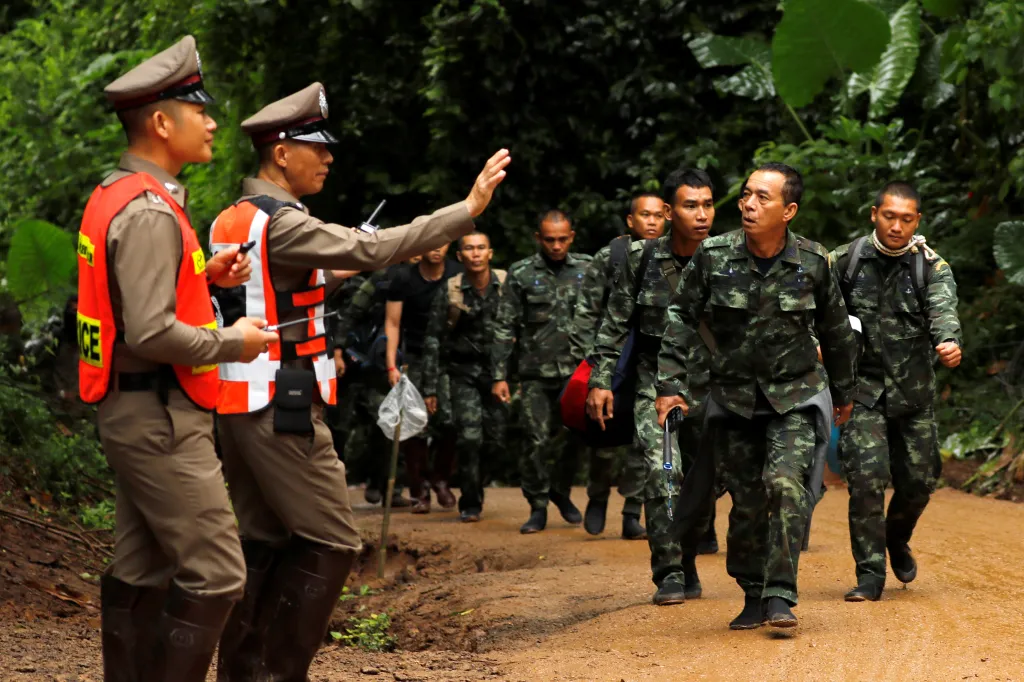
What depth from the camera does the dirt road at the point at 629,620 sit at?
20.9 feet

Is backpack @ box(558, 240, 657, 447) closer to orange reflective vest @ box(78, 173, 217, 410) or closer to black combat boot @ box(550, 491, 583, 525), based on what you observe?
black combat boot @ box(550, 491, 583, 525)

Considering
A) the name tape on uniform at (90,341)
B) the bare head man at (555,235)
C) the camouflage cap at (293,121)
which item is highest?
the camouflage cap at (293,121)

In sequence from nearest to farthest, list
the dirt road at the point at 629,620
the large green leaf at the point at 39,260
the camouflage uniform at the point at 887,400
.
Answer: the dirt road at the point at 629,620 → the camouflage uniform at the point at 887,400 → the large green leaf at the point at 39,260

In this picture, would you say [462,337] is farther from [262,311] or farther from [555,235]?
[262,311]

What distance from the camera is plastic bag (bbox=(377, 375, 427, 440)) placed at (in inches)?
427

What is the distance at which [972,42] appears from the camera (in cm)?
1270

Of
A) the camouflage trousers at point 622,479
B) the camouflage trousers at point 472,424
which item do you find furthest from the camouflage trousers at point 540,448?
the camouflage trousers at point 472,424

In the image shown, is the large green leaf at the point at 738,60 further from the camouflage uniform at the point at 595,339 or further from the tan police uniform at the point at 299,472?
the tan police uniform at the point at 299,472

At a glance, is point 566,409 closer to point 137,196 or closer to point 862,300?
point 862,300

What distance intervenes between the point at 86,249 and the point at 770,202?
11.4 ft

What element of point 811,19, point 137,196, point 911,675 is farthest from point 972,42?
point 137,196

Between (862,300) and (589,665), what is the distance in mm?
2671

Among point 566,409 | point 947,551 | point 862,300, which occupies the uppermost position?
point 862,300

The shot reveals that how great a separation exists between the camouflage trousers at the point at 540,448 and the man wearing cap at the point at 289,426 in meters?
5.95
